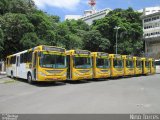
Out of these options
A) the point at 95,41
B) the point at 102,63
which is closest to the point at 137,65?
the point at 102,63

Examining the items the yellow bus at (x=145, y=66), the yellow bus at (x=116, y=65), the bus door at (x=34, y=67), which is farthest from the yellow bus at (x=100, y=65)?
the yellow bus at (x=145, y=66)

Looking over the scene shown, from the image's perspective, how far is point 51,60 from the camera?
20906mm

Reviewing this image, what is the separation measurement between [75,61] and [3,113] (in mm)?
14020

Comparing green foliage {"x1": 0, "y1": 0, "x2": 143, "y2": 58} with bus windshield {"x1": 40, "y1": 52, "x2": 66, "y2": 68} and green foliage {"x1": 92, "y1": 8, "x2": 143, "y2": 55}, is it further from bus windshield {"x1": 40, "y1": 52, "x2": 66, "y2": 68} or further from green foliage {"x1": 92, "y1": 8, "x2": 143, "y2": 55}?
bus windshield {"x1": 40, "y1": 52, "x2": 66, "y2": 68}

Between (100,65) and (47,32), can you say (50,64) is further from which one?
(47,32)

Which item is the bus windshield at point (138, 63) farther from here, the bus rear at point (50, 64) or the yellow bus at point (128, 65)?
the bus rear at point (50, 64)

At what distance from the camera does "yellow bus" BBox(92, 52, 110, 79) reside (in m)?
27.0

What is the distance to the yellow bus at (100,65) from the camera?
26952 millimetres

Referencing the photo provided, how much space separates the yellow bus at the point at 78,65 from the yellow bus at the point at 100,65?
6.40ft

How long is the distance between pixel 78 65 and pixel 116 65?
862 centimetres

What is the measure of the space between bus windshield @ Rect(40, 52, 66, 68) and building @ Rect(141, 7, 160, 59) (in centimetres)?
6273

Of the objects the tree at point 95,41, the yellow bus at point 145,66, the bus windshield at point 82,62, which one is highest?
the tree at point 95,41

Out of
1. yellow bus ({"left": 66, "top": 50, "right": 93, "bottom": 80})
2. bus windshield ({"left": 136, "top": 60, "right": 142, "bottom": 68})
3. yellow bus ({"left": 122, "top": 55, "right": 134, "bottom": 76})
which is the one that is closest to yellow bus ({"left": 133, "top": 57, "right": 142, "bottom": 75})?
bus windshield ({"left": 136, "top": 60, "right": 142, "bottom": 68})

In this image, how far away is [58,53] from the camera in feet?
70.4
